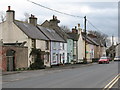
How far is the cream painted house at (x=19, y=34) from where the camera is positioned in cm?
4038

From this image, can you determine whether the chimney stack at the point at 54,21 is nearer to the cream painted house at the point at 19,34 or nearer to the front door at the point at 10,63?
the cream painted house at the point at 19,34

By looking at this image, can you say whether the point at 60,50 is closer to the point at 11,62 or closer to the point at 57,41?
the point at 57,41

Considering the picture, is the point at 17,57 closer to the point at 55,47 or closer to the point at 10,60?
the point at 10,60

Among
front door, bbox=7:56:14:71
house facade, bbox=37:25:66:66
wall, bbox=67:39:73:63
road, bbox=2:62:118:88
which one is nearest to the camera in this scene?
road, bbox=2:62:118:88

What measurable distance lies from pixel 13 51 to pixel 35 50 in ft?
18.0

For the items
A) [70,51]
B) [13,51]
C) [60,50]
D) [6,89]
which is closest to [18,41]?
[13,51]

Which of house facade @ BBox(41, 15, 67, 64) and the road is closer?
the road

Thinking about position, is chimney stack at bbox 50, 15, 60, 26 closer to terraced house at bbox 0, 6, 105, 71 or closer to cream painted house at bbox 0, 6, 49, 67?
terraced house at bbox 0, 6, 105, 71

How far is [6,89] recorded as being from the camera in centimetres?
1393

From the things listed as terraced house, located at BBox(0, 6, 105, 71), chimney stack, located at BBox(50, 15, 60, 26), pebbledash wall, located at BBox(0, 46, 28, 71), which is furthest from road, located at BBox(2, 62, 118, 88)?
chimney stack, located at BBox(50, 15, 60, 26)

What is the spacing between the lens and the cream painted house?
40.4 metres

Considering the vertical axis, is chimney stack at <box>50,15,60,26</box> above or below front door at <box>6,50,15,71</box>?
above

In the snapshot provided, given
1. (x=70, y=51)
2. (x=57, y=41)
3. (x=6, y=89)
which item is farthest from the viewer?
(x=70, y=51)

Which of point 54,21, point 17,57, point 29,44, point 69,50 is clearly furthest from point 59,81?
point 69,50
